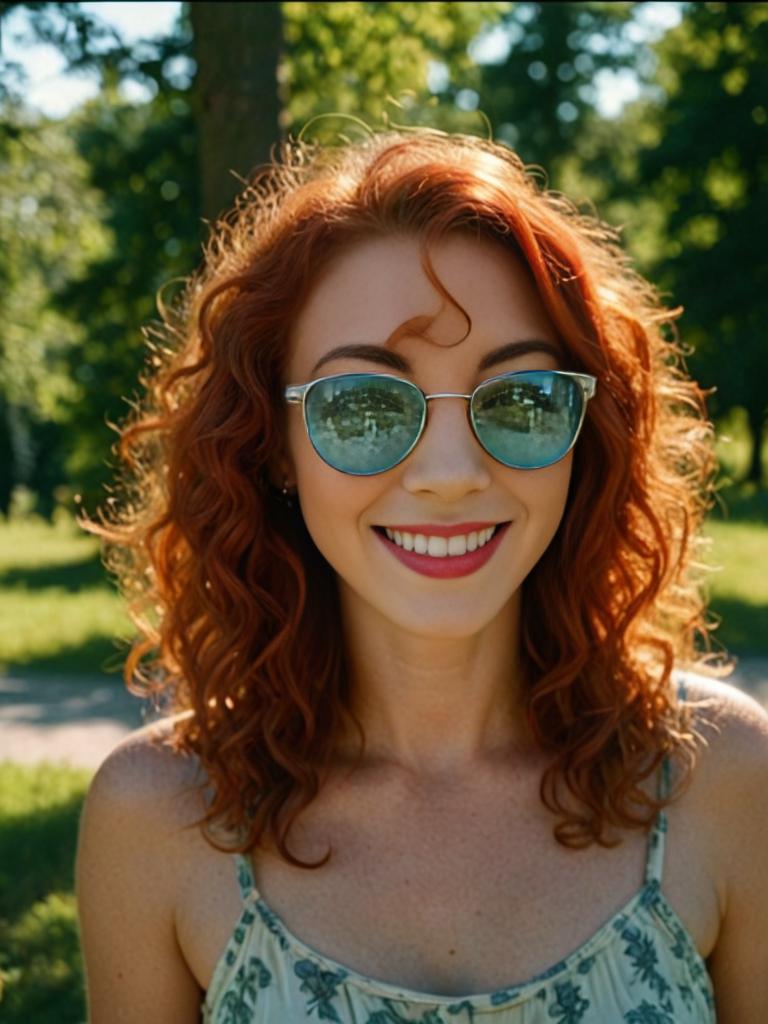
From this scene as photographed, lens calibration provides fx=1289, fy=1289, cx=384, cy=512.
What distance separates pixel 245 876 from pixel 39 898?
3929 millimetres

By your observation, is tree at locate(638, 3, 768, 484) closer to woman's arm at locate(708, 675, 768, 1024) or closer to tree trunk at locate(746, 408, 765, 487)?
tree trunk at locate(746, 408, 765, 487)

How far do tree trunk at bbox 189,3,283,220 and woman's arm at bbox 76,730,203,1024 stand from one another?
308 cm

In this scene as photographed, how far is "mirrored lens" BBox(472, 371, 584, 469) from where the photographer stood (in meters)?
2.01

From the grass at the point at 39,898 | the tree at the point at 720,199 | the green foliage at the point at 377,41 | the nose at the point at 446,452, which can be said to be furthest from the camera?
the tree at the point at 720,199

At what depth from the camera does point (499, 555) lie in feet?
6.70

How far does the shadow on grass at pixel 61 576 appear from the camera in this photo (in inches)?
808

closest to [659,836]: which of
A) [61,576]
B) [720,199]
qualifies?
[720,199]

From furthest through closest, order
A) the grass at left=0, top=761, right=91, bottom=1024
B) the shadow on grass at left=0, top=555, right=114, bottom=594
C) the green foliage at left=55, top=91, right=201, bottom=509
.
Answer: the shadow on grass at left=0, top=555, right=114, bottom=594
the green foliage at left=55, top=91, right=201, bottom=509
the grass at left=0, top=761, right=91, bottom=1024

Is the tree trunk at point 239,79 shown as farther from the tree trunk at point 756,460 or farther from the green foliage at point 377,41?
the tree trunk at point 756,460

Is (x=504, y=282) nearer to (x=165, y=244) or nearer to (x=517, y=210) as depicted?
(x=517, y=210)

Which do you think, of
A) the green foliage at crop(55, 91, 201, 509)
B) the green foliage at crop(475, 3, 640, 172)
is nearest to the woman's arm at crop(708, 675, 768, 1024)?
the green foliage at crop(55, 91, 201, 509)

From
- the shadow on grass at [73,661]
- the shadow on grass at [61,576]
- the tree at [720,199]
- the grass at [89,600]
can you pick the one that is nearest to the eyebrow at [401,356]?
the grass at [89,600]

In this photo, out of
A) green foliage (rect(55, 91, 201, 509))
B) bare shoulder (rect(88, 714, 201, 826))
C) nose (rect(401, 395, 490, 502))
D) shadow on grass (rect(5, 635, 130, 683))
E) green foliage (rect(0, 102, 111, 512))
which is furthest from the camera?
green foliage (rect(0, 102, 111, 512))

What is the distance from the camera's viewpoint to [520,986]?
6.71 feet
